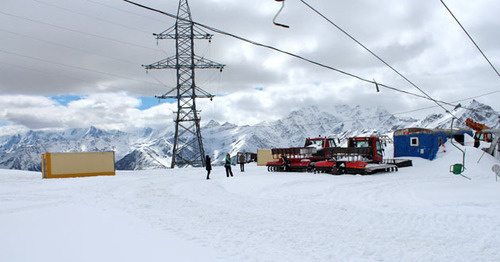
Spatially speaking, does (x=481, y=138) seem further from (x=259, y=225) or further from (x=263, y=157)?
(x=259, y=225)

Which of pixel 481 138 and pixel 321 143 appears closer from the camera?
pixel 321 143

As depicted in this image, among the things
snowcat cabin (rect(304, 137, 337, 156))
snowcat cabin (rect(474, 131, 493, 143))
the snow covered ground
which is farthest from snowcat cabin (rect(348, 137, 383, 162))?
snowcat cabin (rect(474, 131, 493, 143))

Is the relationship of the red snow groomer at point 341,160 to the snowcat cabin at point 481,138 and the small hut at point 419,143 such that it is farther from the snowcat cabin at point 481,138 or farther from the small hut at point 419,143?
the snowcat cabin at point 481,138

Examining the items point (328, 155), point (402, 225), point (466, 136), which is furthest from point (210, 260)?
point (466, 136)

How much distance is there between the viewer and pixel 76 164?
25.9 m

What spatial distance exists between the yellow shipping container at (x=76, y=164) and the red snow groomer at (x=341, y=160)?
12724mm

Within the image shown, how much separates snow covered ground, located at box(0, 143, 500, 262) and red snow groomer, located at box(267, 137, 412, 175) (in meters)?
6.49

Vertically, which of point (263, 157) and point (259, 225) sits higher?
point (263, 157)

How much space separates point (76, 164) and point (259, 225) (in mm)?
21903

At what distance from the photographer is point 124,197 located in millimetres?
→ 13383

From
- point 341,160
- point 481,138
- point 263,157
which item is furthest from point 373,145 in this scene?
point 481,138

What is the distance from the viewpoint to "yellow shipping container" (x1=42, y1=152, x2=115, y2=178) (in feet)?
81.7

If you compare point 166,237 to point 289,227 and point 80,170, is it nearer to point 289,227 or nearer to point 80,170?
point 289,227

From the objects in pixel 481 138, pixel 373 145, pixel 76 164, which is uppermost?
pixel 481 138
